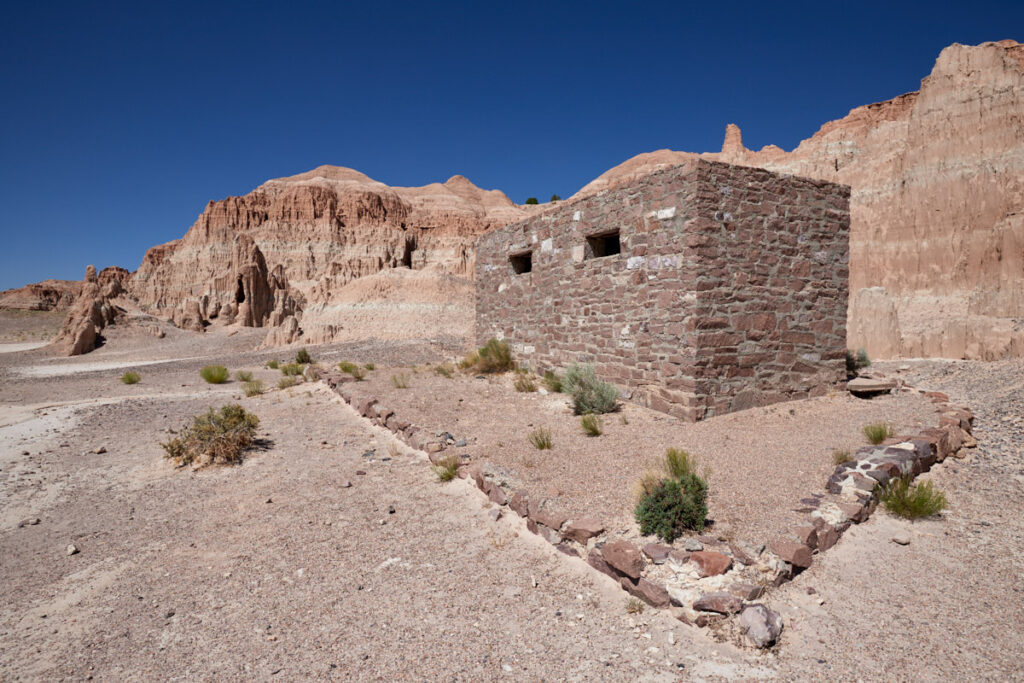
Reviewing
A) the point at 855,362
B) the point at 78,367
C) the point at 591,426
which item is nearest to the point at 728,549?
the point at 591,426

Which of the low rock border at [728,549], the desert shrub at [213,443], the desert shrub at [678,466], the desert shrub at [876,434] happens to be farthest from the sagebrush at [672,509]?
the desert shrub at [213,443]

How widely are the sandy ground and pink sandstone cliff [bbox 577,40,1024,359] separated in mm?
16355

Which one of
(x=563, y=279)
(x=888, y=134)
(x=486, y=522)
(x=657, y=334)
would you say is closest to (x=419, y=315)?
(x=563, y=279)

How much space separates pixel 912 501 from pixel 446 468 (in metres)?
4.57

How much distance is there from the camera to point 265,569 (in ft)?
12.8

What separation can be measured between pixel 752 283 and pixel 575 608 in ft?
19.7

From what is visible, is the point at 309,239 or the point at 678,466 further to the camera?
the point at 309,239

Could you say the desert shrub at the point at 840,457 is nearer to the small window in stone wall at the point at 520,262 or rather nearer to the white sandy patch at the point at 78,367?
the small window in stone wall at the point at 520,262

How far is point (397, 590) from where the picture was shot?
3.56 metres

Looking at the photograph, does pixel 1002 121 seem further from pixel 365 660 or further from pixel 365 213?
pixel 365 213

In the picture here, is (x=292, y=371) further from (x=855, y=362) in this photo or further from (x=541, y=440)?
(x=855, y=362)

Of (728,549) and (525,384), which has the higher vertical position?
(525,384)

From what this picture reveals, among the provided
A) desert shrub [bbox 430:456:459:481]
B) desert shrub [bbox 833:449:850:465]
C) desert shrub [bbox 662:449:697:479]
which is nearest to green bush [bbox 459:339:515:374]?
desert shrub [bbox 430:456:459:481]

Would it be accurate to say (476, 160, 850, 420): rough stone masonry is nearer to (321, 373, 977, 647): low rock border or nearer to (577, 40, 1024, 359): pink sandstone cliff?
(321, 373, 977, 647): low rock border
